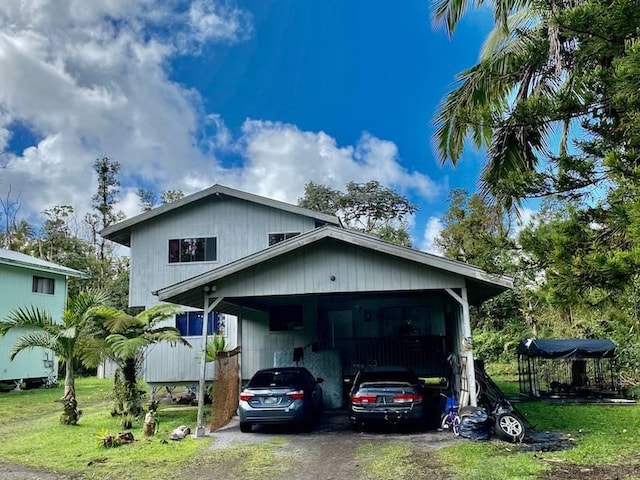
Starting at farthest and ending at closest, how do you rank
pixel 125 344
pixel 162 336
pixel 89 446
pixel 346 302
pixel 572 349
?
1. pixel 346 302
2. pixel 572 349
3. pixel 162 336
4. pixel 125 344
5. pixel 89 446

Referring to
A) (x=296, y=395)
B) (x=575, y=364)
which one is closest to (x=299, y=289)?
(x=296, y=395)

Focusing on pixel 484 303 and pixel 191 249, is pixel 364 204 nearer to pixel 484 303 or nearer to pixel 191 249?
pixel 484 303

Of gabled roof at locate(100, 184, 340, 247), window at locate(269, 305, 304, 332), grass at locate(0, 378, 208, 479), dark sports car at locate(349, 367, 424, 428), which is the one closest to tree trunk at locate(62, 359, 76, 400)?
grass at locate(0, 378, 208, 479)

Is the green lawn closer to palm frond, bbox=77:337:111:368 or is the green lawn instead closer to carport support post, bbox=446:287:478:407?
carport support post, bbox=446:287:478:407

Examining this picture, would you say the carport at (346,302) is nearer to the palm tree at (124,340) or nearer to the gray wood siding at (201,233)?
the palm tree at (124,340)

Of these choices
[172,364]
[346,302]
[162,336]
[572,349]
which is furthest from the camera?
[172,364]

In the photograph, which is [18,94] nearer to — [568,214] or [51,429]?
[51,429]

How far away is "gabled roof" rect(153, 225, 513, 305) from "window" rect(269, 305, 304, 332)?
5.73m

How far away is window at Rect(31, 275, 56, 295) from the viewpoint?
24559mm

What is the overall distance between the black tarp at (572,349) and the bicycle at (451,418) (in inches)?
267

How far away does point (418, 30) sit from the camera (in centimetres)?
2036

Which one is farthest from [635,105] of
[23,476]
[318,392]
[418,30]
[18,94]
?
[18,94]

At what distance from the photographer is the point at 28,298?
23922 mm

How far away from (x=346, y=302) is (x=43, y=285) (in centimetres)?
1581
